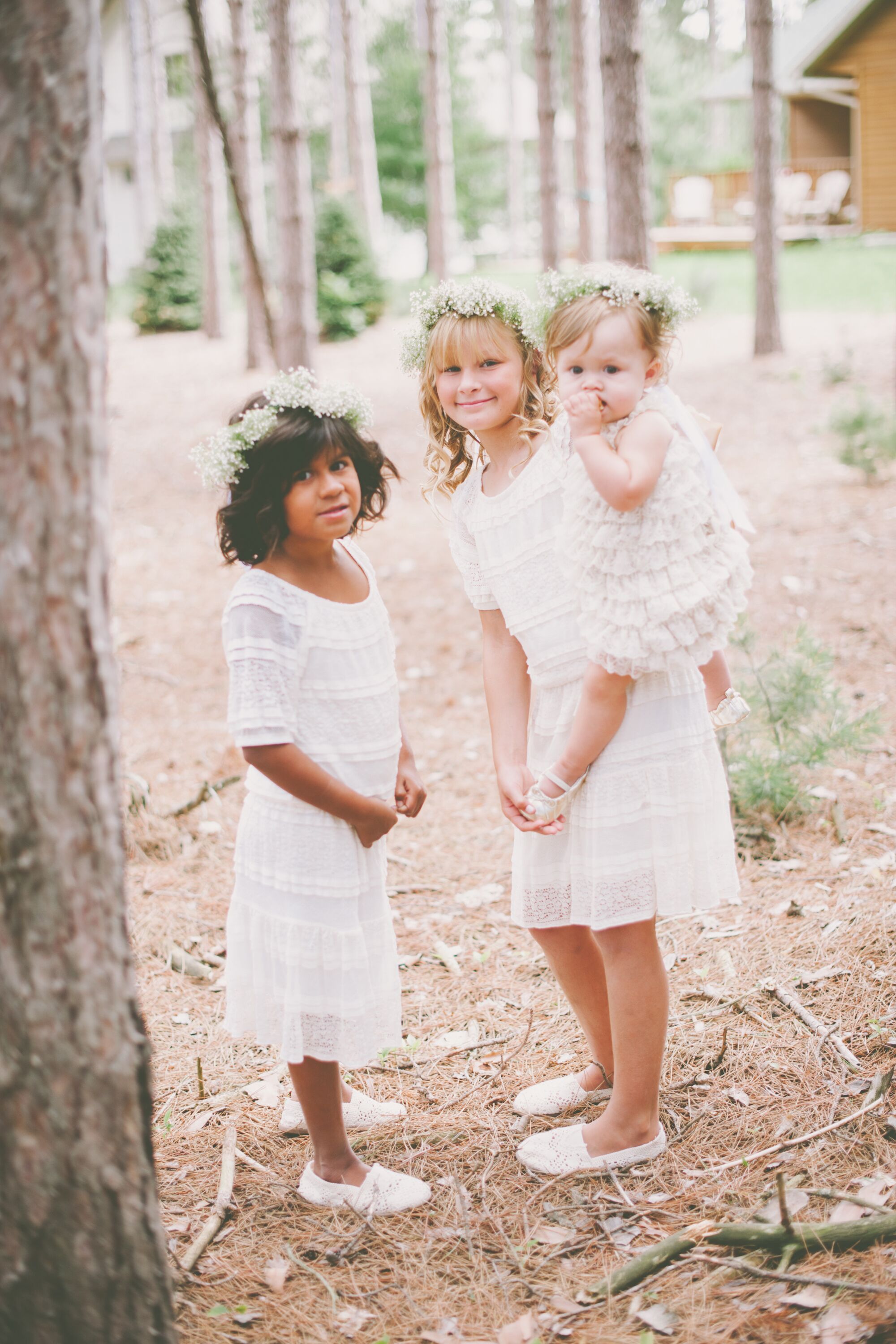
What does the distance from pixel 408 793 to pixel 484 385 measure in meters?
0.92

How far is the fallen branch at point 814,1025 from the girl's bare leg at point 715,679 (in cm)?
99

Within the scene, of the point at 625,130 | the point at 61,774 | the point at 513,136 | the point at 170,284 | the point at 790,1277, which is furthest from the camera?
the point at 513,136

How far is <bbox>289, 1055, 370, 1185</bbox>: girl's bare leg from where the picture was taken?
246 cm

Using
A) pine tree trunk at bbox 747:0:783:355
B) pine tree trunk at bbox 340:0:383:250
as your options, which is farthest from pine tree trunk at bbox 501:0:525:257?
pine tree trunk at bbox 747:0:783:355

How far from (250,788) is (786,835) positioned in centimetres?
246

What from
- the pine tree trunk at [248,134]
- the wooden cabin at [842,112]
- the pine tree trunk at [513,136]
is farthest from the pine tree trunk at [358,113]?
Result: the pine tree trunk at [513,136]

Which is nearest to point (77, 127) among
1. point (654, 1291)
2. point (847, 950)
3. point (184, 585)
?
point (654, 1291)

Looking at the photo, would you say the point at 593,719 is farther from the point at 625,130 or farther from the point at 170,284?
the point at 170,284

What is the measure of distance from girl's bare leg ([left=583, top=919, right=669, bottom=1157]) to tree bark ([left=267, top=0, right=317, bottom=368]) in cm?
762

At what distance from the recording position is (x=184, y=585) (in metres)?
8.42

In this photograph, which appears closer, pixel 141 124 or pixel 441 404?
pixel 441 404

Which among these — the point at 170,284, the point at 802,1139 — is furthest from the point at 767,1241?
the point at 170,284

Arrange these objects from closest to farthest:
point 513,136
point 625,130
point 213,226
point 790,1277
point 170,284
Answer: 1. point 790,1277
2. point 625,130
3. point 213,226
4. point 170,284
5. point 513,136

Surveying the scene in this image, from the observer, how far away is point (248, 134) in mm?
14406
